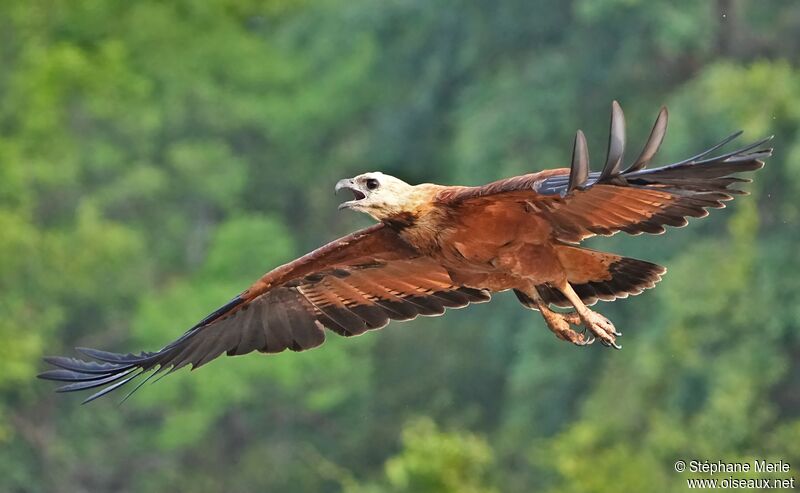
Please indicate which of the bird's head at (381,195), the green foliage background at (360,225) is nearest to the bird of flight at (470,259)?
the bird's head at (381,195)

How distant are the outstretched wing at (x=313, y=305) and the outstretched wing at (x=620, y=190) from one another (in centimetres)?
115

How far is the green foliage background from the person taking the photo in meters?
27.7

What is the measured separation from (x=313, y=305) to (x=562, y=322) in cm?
191

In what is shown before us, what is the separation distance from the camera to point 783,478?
26156 mm

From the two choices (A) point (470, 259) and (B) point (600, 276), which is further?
(B) point (600, 276)

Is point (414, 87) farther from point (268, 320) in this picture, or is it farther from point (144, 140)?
point (268, 320)

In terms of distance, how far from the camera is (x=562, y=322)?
38.2 feet

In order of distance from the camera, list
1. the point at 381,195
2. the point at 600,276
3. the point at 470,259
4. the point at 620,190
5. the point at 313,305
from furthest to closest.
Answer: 1. the point at 313,305
2. the point at 600,276
3. the point at 470,259
4. the point at 381,195
5. the point at 620,190

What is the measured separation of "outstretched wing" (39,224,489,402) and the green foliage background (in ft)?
33.6

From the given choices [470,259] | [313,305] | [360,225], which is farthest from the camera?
[360,225]

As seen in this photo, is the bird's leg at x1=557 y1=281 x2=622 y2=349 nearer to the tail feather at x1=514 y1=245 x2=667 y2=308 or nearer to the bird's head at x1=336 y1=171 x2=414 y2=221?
the tail feather at x1=514 y1=245 x2=667 y2=308

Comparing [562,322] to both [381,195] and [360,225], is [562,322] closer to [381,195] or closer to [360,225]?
[381,195]

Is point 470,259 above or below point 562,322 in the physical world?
above

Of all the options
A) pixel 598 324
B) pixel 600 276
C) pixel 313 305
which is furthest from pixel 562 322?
pixel 313 305
